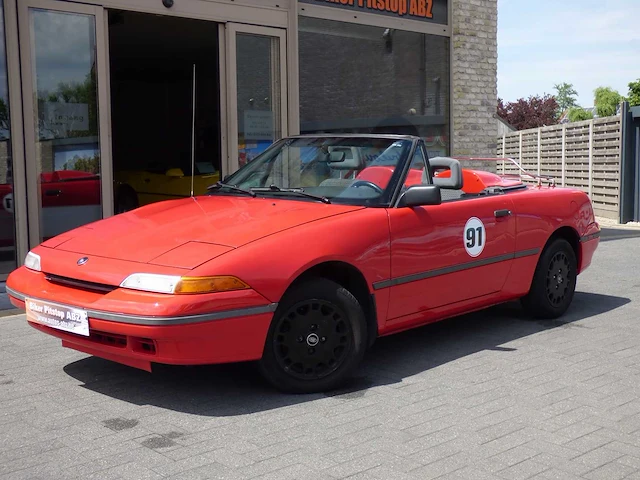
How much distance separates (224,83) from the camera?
33.2ft

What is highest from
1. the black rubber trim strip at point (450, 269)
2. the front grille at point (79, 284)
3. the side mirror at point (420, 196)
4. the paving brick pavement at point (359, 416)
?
the side mirror at point (420, 196)

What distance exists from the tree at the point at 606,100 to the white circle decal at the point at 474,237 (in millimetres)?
74495

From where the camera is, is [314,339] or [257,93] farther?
[257,93]

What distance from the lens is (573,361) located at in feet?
17.5

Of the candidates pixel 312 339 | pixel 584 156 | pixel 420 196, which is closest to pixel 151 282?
pixel 312 339

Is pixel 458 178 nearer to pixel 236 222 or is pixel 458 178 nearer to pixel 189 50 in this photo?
pixel 236 222

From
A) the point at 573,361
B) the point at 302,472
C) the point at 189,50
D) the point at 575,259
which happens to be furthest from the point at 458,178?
the point at 189,50

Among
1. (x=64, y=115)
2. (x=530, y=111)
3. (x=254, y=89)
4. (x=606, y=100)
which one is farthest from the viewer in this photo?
(x=606, y=100)

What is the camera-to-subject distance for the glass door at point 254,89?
10.2 meters

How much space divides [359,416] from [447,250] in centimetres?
157

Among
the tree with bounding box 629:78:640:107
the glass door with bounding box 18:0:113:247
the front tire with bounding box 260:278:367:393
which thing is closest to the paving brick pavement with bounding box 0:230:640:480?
the front tire with bounding box 260:278:367:393

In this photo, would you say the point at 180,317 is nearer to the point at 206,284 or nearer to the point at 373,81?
the point at 206,284

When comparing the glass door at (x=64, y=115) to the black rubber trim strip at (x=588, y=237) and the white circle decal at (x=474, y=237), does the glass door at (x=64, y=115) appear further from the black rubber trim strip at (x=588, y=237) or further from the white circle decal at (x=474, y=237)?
the black rubber trim strip at (x=588, y=237)

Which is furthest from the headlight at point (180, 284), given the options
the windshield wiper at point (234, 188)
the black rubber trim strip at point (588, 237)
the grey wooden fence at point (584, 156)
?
the grey wooden fence at point (584, 156)
